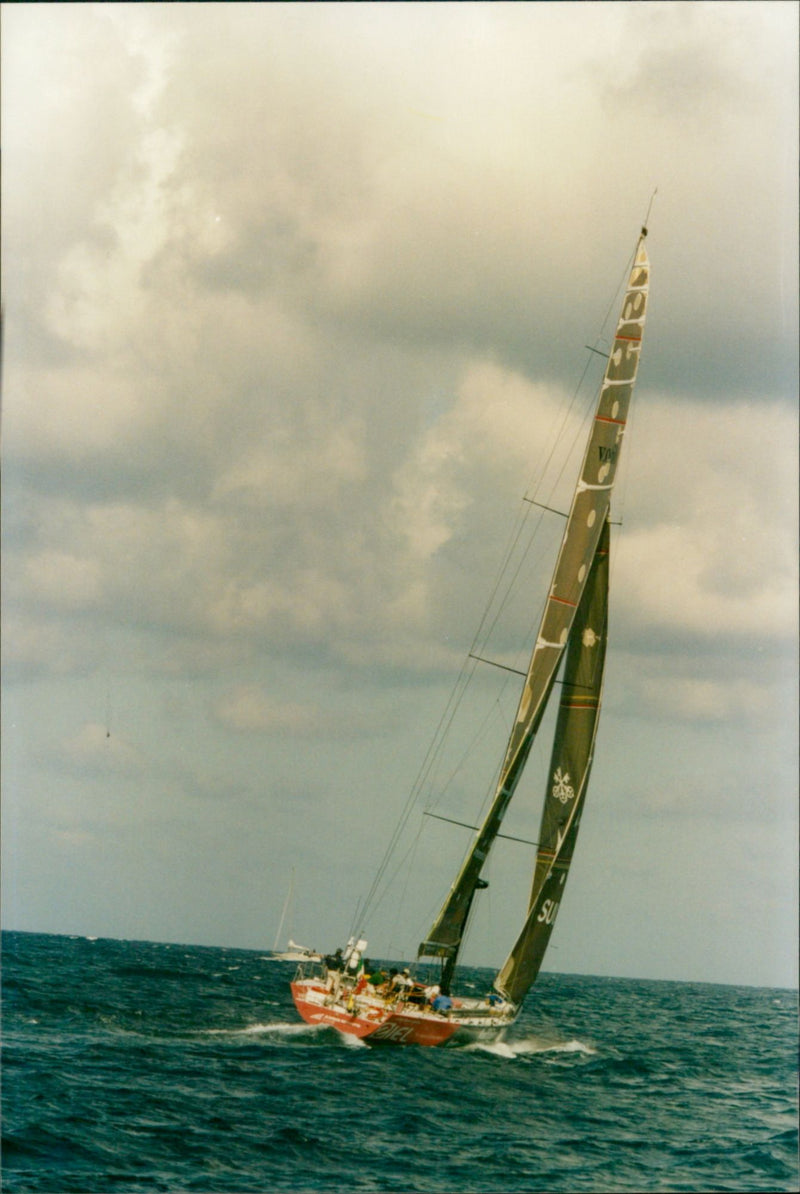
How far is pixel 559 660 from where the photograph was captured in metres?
30.5

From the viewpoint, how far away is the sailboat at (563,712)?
30438 mm

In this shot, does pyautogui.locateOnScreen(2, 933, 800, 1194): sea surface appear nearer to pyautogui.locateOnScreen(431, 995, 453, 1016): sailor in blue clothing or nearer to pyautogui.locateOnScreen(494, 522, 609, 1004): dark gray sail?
pyautogui.locateOnScreen(431, 995, 453, 1016): sailor in blue clothing

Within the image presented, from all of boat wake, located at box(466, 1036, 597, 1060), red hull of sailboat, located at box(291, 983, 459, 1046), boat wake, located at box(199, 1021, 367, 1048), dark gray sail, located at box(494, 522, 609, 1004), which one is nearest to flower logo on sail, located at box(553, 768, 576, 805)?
dark gray sail, located at box(494, 522, 609, 1004)

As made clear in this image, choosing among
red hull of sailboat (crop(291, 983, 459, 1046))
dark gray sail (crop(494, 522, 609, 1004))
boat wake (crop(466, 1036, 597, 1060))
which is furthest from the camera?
dark gray sail (crop(494, 522, 609, 1004))

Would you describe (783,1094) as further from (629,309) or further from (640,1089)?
(629,309)

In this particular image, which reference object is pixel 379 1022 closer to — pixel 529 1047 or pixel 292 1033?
pixel 292 1033

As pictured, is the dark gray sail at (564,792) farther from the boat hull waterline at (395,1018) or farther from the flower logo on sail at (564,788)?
the boat hull waterline at (395,1018)

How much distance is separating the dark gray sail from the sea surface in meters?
2.28

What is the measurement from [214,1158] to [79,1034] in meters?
12.7

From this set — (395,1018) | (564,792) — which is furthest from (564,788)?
(395,1018)

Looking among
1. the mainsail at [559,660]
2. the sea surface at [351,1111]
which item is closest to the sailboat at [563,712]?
the mainsail at [559,660]

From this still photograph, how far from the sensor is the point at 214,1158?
65.7ft

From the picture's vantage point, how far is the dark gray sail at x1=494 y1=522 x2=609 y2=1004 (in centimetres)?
3080

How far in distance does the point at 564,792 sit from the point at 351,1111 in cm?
989
